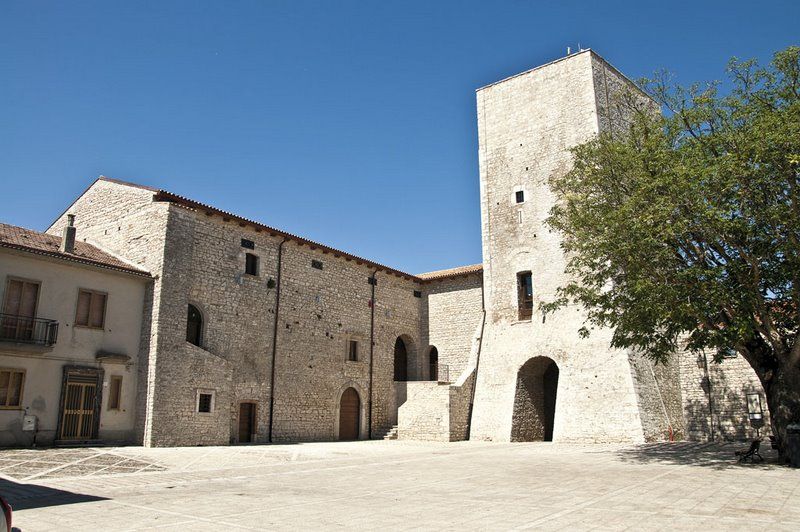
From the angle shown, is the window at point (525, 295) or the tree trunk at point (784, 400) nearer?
the tree trunk at point (784, 400)

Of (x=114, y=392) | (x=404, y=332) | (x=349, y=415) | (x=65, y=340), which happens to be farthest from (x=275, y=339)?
(x=404, y=332)

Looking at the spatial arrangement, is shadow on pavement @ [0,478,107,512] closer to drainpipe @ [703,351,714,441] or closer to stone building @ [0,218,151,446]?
stone building @ [0,218,151,446]

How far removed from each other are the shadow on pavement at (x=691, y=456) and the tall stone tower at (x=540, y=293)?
7.90ft

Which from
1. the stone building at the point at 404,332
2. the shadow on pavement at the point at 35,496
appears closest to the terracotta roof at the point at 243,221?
the stone building at the point at 404,332

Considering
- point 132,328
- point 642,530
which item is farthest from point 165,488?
point 132,328

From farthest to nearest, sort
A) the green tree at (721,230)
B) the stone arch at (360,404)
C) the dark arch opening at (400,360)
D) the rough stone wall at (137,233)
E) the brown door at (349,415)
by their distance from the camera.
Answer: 1. the dark arch opening at (400,360)
2. the brown door at (349,415)
3. the stone arch at (360,404)
4. the rough stone wall at (137,233)
5. the green tree at (721,230)

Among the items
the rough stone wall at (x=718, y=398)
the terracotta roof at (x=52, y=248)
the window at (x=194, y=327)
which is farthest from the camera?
the rough stone wall at (x=718, y=398)

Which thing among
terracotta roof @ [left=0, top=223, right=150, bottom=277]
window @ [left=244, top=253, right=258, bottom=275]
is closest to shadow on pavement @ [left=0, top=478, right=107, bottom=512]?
terracotta roof @ [left=0, top=223, right=150, bottom=277]

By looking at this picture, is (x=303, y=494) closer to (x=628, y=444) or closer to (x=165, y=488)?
(x=165, y=488)

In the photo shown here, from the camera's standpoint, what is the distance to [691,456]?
15.1 meters

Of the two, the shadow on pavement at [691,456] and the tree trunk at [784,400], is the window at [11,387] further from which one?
the tree trunk at [784,400]

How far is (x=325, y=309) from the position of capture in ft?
80.2

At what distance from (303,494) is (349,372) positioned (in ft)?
51.9

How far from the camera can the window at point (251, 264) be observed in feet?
71.7
